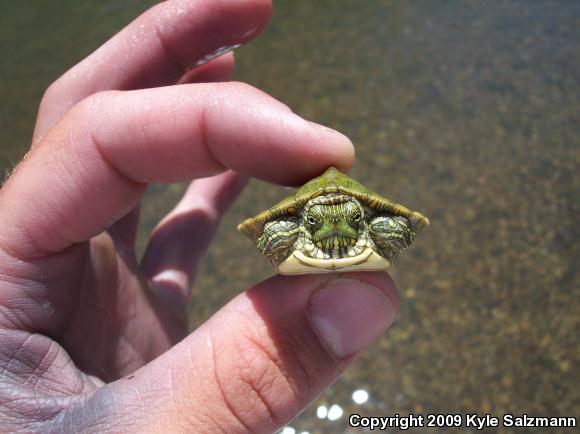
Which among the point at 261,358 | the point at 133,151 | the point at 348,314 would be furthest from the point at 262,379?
the point at 133,151

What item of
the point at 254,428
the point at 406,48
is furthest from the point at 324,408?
the point at 406,48

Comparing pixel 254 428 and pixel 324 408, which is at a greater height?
pixel 254 428

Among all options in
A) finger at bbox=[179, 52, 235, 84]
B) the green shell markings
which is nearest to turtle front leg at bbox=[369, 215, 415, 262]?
the green shell markings

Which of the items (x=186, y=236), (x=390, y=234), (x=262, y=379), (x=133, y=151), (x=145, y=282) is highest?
(x=133, y=151)

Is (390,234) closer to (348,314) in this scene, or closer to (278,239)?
(348,314)

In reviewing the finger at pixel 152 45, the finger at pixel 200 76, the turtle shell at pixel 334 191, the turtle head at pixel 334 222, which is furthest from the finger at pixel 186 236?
the turtle head at pixel 334 222

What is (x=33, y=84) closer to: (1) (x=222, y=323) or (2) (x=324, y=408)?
(2) (x=324, y=408)
